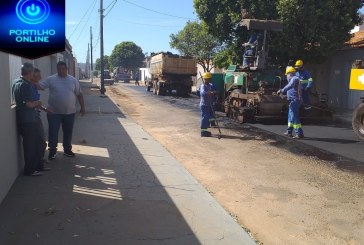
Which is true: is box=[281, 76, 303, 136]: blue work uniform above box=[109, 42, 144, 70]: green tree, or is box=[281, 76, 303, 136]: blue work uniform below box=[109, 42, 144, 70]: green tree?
below

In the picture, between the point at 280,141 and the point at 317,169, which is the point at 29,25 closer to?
the point at 317,169

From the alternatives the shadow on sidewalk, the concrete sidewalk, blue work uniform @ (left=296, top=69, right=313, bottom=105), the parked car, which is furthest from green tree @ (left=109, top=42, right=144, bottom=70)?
the concrete sidewalk

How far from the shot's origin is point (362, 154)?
8.84 metres

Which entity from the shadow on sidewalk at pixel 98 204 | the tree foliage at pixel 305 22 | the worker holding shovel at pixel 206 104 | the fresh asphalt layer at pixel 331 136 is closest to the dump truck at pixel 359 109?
the fresh asphalt layer at pixel 331 136

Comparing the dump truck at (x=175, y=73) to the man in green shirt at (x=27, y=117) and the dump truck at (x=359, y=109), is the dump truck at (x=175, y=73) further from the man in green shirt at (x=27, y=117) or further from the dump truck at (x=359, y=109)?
the man in green shirt at (x=27, y=117)

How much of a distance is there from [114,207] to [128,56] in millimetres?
89789

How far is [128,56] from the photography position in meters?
92.4

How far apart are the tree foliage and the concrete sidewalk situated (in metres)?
12.6

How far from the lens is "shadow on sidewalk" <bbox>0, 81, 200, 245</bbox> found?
13.2ft

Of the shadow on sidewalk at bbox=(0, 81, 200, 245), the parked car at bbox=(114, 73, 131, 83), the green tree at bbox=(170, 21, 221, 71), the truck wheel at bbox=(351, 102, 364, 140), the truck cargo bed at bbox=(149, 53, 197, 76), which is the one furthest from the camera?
the parked car at bbox=(114, 73, 131, 83)

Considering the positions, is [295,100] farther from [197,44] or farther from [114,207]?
[197,44]

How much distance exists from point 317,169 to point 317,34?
12.3 metres

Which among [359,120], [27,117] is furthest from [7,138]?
[359,120]

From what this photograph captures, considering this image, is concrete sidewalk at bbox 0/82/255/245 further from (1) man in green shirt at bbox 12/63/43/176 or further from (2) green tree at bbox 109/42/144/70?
(2) green tree at bbox 109/42/144/70
